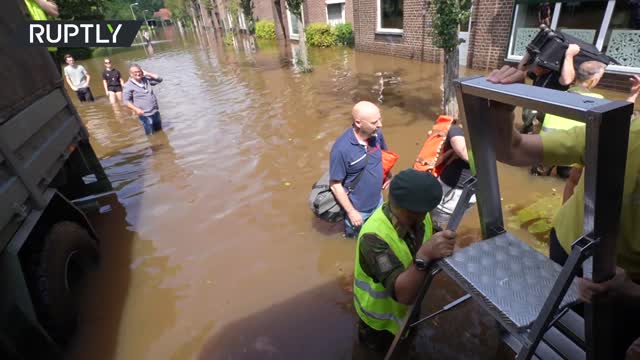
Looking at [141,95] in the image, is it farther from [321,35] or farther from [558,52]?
[321,35]

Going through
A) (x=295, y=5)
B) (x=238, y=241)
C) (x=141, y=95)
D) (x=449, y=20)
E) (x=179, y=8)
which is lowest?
(x=238, y=241)

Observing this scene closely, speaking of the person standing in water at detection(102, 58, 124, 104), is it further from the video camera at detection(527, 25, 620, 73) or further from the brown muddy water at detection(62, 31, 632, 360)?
the video camera at detection(527, 25, 620, 73)

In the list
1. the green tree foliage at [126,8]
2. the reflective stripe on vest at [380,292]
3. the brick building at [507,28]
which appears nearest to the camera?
the reflective stripe on vest at [380,292]

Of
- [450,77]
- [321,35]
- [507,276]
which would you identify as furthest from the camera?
[321,35]

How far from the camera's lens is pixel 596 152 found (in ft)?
3.14

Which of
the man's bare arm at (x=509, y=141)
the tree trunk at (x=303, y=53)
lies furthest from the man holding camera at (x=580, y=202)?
the tree trunk at (x=303, y=53)

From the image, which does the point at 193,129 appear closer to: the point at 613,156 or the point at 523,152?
the point at 523,152

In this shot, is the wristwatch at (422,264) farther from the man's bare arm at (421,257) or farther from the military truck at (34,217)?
the military truck at (34,217)

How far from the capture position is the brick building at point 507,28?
8.00 metres

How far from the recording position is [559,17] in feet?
29.8

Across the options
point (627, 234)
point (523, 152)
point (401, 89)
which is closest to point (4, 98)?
point (523, 152)

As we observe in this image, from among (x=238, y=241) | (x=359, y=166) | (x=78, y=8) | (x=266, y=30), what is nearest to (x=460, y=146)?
(x=359, y=166)

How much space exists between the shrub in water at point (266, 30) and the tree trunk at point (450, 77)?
24.0 meters

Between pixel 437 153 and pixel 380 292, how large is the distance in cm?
170
